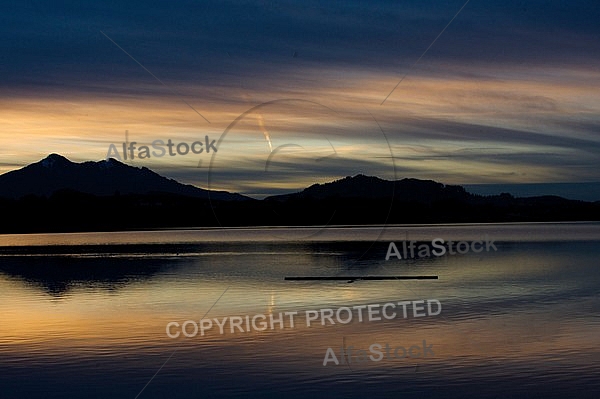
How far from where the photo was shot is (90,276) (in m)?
46.8

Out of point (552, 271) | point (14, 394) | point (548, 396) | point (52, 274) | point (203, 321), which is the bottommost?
point (548, 396)

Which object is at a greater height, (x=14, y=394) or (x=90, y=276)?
(x=90, y=276)

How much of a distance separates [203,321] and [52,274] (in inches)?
1044

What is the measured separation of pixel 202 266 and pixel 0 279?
13.3 metres

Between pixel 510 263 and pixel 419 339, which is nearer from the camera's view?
pixel 419 339

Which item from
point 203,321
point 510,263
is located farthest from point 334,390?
point 510,263

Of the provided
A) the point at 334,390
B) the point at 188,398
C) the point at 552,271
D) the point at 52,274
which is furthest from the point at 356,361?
the point at 52,274

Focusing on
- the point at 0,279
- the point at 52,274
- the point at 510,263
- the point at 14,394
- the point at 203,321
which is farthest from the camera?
the point at 510,263

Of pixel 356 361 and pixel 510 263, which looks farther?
pixel 510 263

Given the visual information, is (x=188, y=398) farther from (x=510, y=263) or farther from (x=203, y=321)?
(x=510, y=263)

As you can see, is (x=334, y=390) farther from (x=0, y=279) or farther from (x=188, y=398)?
(x=0, y=279)

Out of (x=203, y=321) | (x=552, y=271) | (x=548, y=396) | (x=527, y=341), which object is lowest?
(x=548, y=396)

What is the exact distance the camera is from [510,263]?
5356 centimetres

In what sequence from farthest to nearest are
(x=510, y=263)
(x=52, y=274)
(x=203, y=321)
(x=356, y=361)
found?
(x=510, y=263) → (x=52, y=274) → (x=203, y=321) → (x=356, y=361)
